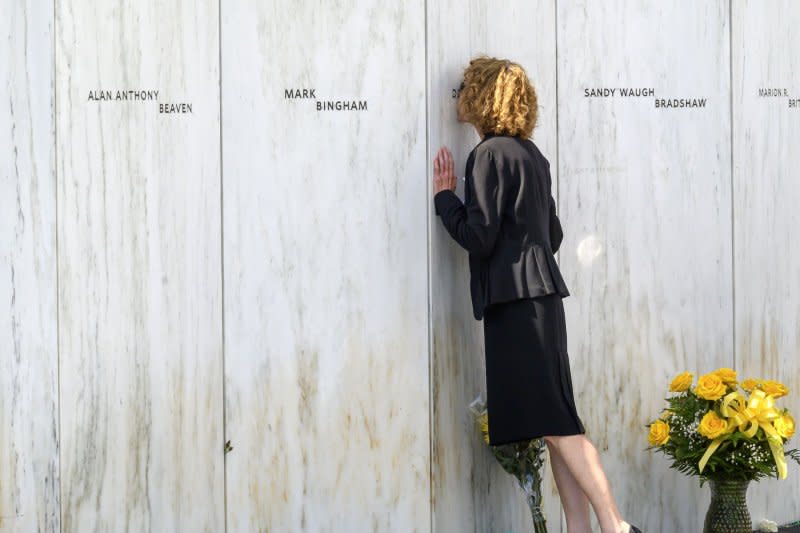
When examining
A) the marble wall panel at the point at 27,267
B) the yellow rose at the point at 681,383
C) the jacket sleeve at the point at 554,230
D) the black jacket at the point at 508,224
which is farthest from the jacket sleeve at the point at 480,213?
the marble wall panel at the point at 27,267

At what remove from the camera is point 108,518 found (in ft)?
16.3

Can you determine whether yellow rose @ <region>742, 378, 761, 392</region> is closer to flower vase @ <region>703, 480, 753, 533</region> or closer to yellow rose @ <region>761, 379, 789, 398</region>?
yellow rose @ <region>761, 379, 789, 398</region>

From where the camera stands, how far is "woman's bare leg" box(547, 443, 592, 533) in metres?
5.14

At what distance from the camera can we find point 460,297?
5355mm

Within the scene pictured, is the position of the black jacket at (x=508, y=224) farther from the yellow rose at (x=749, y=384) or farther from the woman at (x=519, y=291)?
the yellow rose at (x=749, y=384)

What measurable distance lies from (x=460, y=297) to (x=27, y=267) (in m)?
1.88

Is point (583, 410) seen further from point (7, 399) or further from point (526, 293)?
point (7, 399)

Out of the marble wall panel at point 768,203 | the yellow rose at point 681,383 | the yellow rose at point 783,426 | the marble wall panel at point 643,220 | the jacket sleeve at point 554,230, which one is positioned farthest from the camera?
the marble wall panel at point 768,203

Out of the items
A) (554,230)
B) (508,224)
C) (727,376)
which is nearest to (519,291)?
(508,224)

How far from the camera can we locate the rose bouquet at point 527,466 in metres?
5.23

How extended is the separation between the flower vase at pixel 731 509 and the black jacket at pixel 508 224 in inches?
48.5

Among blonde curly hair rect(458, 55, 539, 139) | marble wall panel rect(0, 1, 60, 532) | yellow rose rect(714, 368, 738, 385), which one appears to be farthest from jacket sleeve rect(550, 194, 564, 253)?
marble wall panel rect(0, 1, 60, 532)

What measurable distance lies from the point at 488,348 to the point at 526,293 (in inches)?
12.1

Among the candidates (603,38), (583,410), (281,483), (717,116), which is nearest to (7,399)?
(281,483)
